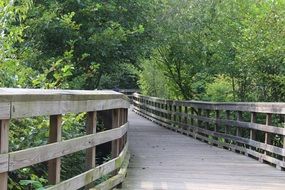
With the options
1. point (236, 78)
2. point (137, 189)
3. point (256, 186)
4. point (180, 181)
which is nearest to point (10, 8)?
point (137, 189)

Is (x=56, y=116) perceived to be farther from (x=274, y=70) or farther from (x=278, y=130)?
(x=274, y=70)

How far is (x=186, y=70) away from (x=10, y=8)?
13100 mm

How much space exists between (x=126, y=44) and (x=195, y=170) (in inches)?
166

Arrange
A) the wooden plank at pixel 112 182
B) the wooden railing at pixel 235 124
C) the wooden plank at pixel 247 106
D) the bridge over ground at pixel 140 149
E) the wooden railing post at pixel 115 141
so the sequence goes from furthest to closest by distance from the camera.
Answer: the wooden railing at pixel 235 124 < the wooden plank at pixel 247 106 < the wooden railing post at pixel 115 141 < the wooden plank at pixel 112 182 < the bridge over ground at pixel 140 149

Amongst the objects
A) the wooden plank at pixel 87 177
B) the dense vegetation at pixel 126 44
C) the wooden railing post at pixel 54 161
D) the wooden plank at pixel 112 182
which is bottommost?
the wooden plank at pixel 112 182

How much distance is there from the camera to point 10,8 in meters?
4.89

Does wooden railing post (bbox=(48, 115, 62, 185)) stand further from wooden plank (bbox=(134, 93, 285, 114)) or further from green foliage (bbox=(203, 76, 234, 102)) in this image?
green foliage (bbox=(203, 76, 234, 102))

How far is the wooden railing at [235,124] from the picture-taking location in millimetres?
7806

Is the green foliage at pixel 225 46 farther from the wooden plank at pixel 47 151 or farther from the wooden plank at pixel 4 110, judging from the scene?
the wooden plank at pixel 4 110

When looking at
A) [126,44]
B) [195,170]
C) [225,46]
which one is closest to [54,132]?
[195,170]

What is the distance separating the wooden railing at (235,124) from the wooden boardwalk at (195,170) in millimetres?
257

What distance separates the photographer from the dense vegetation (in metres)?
5.53

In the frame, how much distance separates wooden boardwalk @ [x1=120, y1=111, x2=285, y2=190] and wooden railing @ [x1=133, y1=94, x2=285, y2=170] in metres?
0.26

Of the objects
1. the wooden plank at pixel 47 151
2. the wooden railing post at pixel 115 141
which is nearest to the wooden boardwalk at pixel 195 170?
the wooden railing post at pixel 115 141
